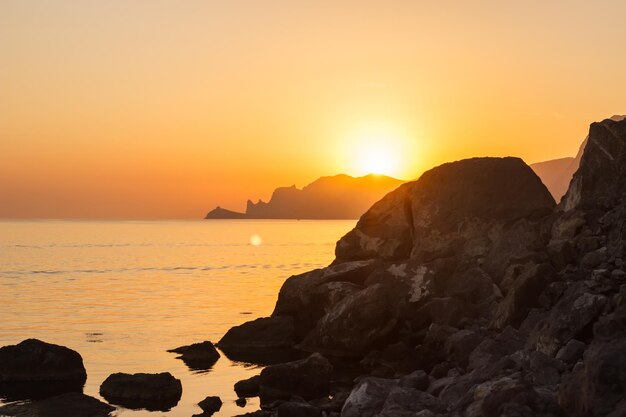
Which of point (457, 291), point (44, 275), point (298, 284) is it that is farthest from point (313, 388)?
point (44, 275)

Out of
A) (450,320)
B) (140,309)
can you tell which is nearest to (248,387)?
(450,320)

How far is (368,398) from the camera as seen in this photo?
18.6m

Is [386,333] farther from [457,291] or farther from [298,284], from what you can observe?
[298,284]

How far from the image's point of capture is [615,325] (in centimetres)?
1758

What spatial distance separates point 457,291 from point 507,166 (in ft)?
27.8

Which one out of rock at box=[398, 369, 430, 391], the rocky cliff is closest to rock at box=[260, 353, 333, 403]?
the rocky cliff

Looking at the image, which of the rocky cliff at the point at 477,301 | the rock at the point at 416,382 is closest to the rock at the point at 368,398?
the rocky cliff at the point at 477,301

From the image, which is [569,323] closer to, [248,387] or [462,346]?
[462,346]

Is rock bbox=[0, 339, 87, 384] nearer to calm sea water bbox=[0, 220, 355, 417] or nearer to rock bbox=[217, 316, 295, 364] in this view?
calm sea water bbox=[0, 220, 355, 417]

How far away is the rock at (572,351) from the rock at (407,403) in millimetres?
3196

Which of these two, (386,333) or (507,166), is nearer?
(386,333)

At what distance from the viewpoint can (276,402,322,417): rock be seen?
2011 cm

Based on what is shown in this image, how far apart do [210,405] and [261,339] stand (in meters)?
12.6

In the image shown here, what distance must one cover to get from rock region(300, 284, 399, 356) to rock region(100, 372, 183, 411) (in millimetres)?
8592
